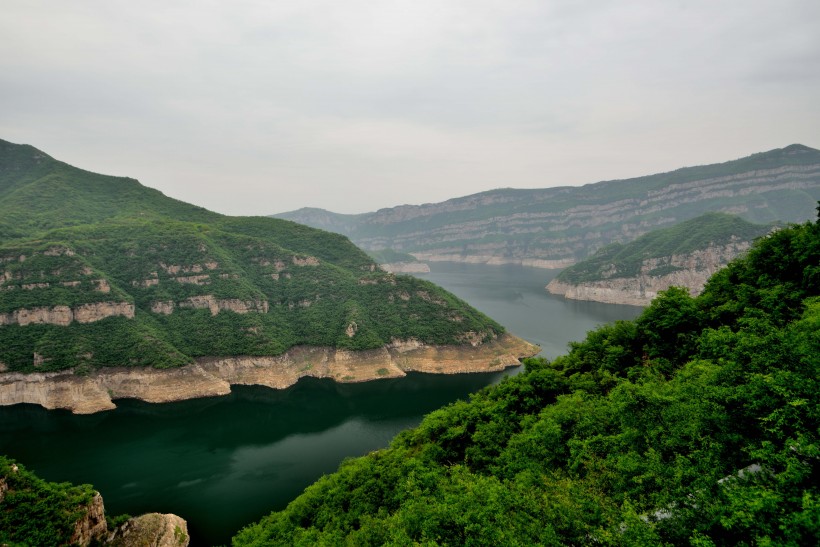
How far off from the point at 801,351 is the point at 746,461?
5.38 meters

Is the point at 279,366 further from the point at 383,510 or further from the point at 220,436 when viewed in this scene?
the point at 383,510

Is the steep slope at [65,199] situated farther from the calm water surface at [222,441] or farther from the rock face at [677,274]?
the rock face at [677,274]

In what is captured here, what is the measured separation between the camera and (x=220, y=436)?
2854 inches

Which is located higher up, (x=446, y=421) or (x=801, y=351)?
(x=801, y=351)

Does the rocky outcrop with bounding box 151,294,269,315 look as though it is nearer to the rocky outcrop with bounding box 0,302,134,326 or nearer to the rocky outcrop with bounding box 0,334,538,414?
the rocky outcrop with bounding box 0,302,134,326

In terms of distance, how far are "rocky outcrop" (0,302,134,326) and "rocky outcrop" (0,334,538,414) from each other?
42.5ft

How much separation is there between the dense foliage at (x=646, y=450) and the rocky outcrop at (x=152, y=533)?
12.2m

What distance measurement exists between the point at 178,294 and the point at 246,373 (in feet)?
113

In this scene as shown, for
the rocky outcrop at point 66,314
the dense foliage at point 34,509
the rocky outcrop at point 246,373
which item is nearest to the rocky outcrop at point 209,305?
the rocky outcrop at point 66,314

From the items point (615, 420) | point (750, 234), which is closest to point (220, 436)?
point (615, 420)

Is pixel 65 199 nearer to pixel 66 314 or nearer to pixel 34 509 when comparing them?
pixel 66 314

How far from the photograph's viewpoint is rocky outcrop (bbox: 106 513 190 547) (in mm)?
39213

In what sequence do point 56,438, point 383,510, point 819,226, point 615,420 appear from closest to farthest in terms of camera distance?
point 615,420, point 383,510, point 819,226, point 56,438

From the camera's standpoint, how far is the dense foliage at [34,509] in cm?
3262
